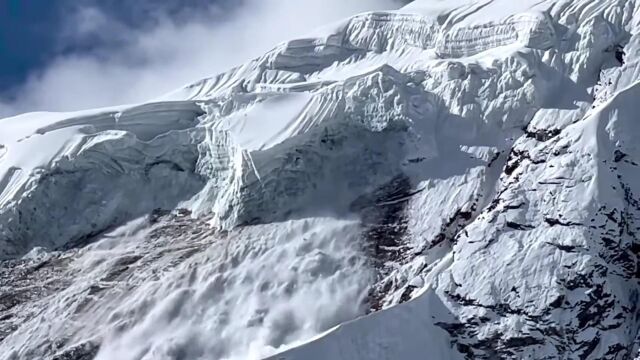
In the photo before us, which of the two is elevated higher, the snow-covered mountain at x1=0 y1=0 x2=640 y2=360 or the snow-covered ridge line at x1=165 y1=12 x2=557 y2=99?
the snow-covered ridge line at x1=165 y1=12 x2=557 y2=99

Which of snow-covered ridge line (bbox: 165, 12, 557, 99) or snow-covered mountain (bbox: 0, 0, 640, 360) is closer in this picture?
snow-covered mountain (bbox: 0, 0, 640, 360)

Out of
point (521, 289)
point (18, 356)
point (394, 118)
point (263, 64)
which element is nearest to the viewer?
point (521, 289)

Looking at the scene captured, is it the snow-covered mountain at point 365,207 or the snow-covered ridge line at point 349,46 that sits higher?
the snow-covered ridge line at point 349,46

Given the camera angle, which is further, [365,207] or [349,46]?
[349,46]

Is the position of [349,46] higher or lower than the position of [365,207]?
higher

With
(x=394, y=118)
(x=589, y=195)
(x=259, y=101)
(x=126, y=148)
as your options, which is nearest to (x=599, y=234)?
(x=589, y=195)

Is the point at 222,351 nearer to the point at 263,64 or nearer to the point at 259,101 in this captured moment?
the point at 259,101

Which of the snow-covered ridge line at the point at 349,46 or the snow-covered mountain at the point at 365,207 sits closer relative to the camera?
the snow-covered mountain at the point at 365,207

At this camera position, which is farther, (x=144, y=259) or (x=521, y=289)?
(x=144, y=259)
